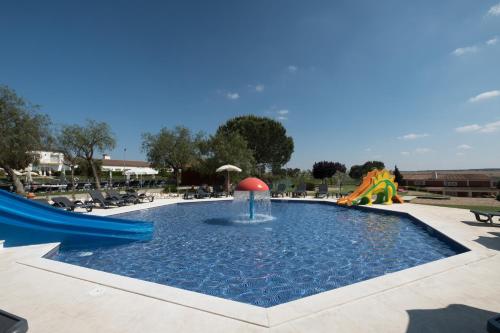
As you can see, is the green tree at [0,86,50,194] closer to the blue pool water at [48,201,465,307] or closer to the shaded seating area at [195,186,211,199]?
the shaded seating area at [195,186,211,199]

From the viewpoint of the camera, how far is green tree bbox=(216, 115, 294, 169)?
155 feet

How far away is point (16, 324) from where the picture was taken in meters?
2.30

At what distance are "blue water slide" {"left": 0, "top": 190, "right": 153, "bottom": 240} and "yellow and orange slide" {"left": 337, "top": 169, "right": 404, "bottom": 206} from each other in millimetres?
12466

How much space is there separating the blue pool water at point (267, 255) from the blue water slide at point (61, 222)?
0.52m

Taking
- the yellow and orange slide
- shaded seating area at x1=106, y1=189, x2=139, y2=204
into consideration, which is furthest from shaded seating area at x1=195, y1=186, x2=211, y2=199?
the yellow and orange slide

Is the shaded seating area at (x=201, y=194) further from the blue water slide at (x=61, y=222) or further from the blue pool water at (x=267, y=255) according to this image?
the blue water slide at (x=61, y=222)

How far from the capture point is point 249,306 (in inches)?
160

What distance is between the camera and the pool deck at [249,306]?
3.49 metres

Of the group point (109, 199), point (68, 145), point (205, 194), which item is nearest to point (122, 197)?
point (109, 199)

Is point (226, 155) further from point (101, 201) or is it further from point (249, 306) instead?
point (249, 306)

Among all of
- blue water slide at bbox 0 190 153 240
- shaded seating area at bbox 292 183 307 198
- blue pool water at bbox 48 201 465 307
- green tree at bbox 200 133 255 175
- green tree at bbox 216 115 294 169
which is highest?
green tree at bbox 216 115 294 169

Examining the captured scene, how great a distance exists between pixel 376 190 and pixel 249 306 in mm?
14901

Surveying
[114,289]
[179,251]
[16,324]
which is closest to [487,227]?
[179,251]

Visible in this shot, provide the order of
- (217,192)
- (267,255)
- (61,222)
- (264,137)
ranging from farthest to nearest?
(264,137), (217,192), (61,222), (267,255)
